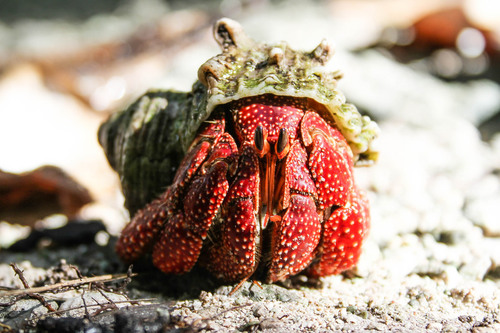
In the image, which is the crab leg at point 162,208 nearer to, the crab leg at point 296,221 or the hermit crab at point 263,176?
the hermit crab at point 263,176

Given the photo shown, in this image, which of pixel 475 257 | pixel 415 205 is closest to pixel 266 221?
pixel 475 257

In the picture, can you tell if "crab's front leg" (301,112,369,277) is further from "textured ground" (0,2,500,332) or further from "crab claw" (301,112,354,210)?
"textured ground" (0,2,500,332)

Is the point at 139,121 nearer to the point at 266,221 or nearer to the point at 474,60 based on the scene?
the point at 266,221

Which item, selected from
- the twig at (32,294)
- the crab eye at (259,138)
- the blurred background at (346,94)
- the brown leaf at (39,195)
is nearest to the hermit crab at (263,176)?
the crab eye at (259,138)

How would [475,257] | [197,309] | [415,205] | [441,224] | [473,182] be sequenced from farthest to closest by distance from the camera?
[473,182], [415,205], [441,224], [475,257], [197,309]

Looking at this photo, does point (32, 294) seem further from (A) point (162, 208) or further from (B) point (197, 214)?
(B) point (197, 214)

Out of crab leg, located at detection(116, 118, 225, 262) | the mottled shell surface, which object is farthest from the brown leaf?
crab leg, located at detection(116, 118, 225, 262)

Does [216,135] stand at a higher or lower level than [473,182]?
higher

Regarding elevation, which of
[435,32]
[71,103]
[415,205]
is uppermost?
[435,32]
